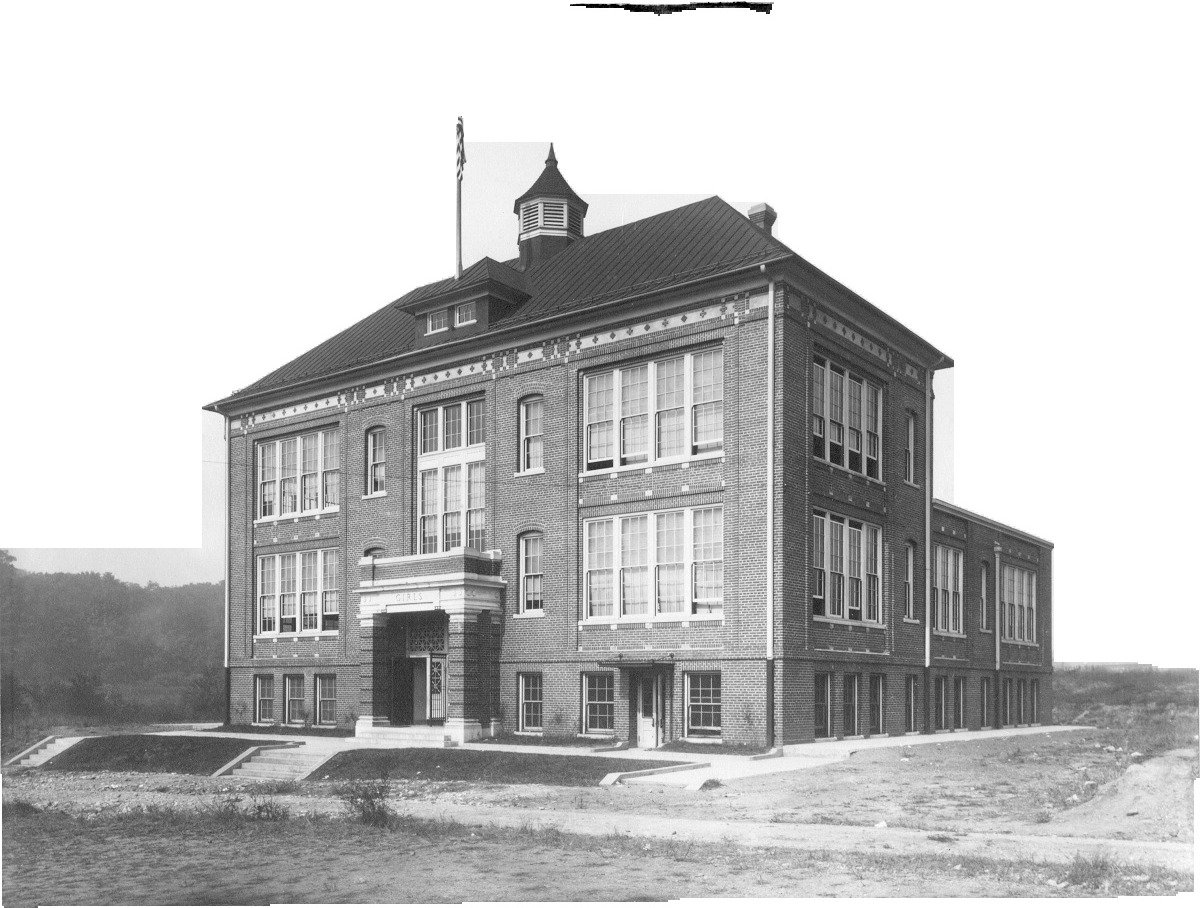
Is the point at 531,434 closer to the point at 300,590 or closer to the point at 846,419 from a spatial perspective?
the point at 846,419

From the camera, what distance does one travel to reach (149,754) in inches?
985

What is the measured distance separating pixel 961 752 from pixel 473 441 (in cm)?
1308

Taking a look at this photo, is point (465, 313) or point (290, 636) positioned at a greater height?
point (465, 313)

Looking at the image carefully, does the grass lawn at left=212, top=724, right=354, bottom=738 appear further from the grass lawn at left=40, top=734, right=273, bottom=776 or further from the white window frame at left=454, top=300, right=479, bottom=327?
the white window frame at left=454, top=300, right=479, bottom=327

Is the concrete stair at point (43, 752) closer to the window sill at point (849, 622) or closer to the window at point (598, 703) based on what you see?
the window at point (598, 703)

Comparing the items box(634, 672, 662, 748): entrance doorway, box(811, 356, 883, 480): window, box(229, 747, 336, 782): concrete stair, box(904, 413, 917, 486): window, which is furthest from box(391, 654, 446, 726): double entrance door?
box(904, 413, 917, 486): window

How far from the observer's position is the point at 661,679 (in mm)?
26094

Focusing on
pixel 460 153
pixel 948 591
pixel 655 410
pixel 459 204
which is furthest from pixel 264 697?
pixel 460 153

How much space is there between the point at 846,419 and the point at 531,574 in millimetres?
7724

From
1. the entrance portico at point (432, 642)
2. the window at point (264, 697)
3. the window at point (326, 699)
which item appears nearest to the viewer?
the entrance portico at point (432, 642)

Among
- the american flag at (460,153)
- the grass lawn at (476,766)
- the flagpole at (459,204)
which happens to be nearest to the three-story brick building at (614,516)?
the flagpole at (459,204)

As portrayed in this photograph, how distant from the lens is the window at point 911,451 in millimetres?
28641

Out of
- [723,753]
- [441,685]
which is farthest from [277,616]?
[723,753]

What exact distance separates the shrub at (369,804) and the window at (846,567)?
1012 centimetres
